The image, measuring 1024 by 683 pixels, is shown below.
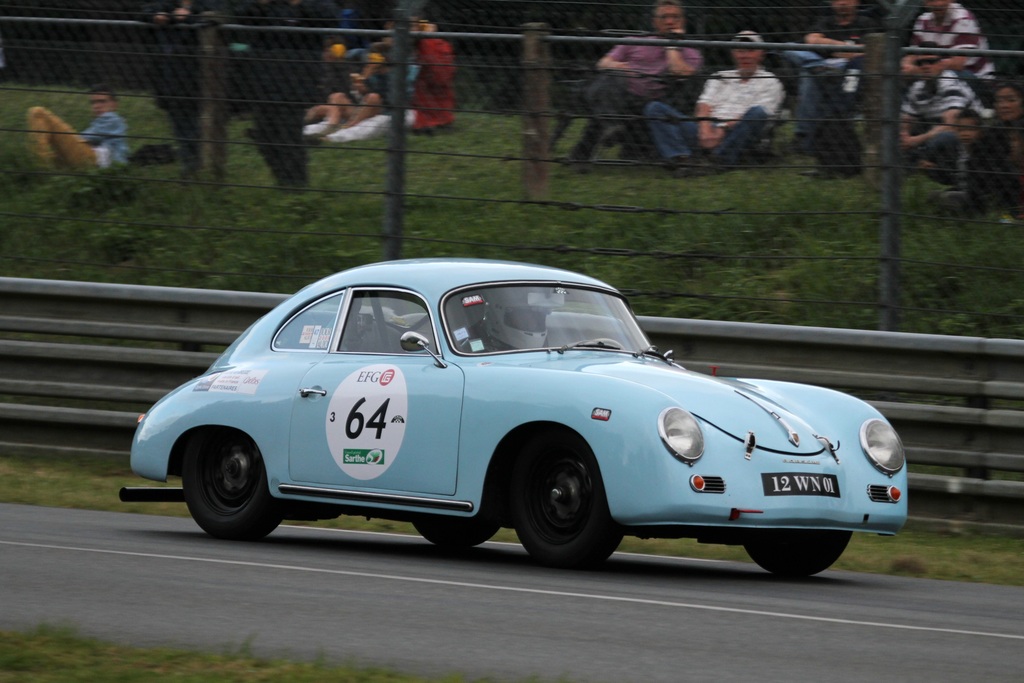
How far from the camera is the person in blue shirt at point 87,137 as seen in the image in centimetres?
1193

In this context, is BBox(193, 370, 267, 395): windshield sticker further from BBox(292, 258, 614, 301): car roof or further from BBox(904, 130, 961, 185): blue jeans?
BBox(904, 130, 961, 185): blue jeans

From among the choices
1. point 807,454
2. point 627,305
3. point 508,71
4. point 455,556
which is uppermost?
point 508,71

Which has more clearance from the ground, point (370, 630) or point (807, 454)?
point (807, 454)

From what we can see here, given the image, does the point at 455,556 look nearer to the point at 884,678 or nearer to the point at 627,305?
the point at 627,305

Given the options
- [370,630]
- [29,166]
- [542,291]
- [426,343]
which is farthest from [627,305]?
[29,166]

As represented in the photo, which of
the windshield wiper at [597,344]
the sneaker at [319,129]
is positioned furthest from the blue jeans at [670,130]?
the windshield wiper at [597,344]

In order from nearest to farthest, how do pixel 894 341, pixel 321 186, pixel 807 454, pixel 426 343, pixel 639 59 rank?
1. pixel 807 454
2. pixel 426 343
3. pixel 894 341
4. pixel 639 59
5. pixel 321 186

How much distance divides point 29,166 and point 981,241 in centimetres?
679

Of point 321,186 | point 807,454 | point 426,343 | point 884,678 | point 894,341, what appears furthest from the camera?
point 321,186

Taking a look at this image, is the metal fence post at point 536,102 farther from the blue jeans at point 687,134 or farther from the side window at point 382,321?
the side window at point 382,321

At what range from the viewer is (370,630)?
18.4ft

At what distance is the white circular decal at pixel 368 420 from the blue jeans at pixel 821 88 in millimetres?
3757

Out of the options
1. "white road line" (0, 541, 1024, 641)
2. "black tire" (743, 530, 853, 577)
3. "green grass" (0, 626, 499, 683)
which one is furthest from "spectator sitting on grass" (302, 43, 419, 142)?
"green grass" (0, 626, 499, 683)

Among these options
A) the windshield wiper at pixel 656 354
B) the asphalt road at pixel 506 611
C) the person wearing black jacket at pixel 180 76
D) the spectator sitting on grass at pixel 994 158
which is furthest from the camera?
the person wearing black jacket at pixel 180 76
